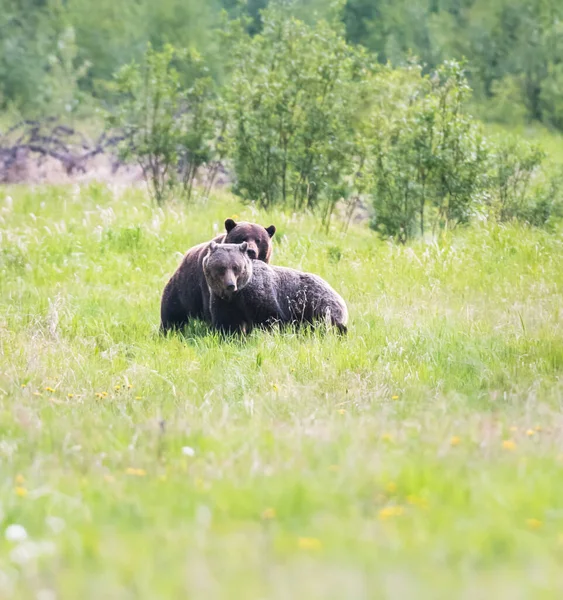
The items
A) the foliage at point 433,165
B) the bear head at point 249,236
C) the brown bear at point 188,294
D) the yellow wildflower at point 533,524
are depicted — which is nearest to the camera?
the yellow wildflower at point 533,524

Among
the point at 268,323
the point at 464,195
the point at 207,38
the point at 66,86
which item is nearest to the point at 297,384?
the point at 268,323

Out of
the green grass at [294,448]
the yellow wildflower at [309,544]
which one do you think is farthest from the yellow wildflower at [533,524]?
the yellow wildflower at [309,544]

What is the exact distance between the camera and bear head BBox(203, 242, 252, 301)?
8.02 m

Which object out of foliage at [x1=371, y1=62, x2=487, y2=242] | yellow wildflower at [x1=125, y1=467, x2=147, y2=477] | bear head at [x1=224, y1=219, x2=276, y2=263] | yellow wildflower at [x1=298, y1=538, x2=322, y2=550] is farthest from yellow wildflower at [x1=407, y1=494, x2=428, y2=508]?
foliage at [x1=371, y1=62, x2=487, y2=242]

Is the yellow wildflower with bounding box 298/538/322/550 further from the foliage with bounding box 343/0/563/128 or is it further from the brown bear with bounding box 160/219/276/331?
the foliage with bounding box 343/0/563/128

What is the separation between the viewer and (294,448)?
14.1ft

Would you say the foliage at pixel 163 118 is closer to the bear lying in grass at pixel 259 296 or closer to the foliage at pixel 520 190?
the foliage at pixel 520 190

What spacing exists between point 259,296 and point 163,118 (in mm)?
10551

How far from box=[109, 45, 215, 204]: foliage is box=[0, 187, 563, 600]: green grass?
304 inches

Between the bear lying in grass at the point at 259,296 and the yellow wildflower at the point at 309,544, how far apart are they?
504 centimetres

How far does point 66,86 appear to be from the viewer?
31062 mm

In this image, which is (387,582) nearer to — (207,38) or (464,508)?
(464,508)

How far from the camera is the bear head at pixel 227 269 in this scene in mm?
8016

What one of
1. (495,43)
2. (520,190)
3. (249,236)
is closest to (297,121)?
(520,190)
